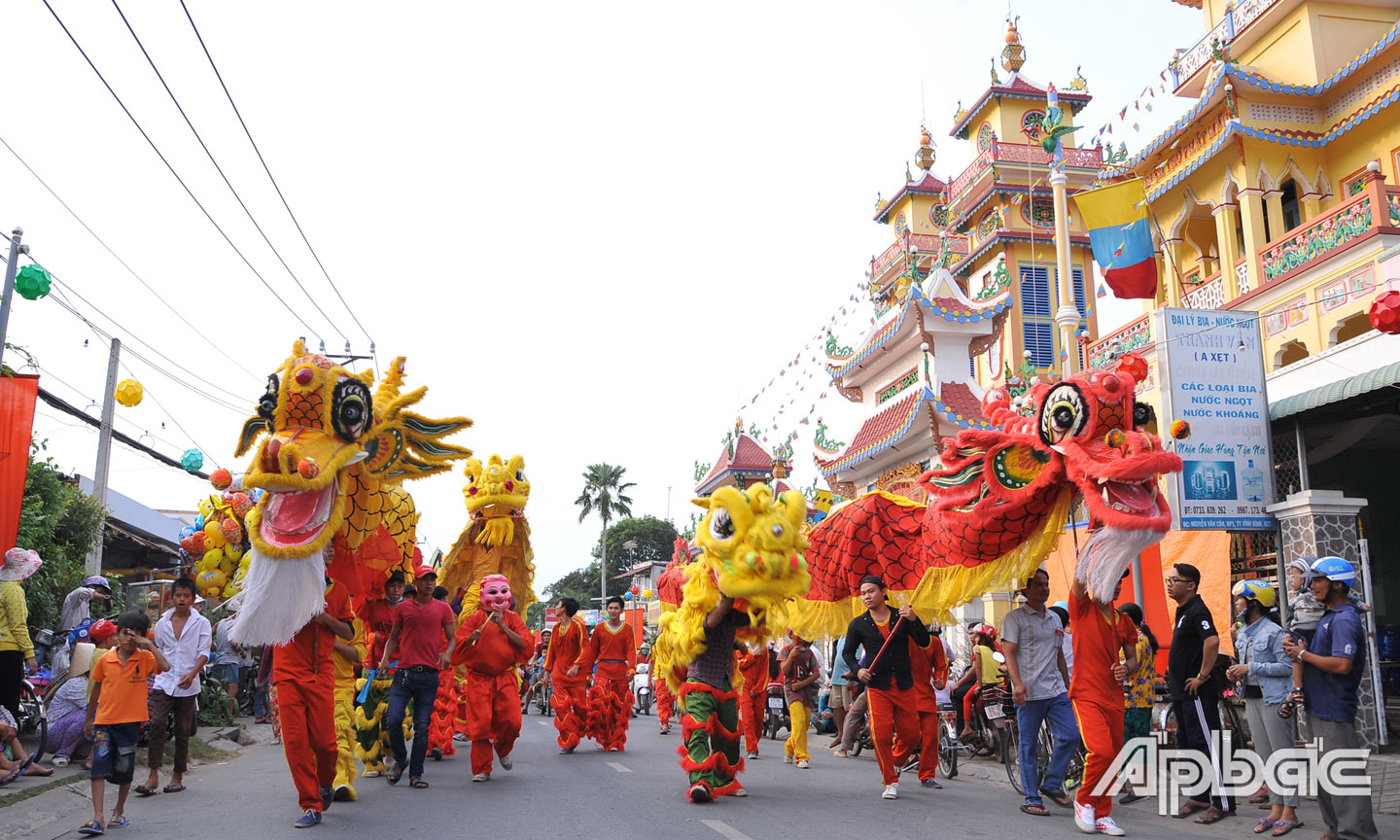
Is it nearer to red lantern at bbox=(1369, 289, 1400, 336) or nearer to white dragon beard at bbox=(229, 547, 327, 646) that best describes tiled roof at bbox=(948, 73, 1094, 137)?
red lantern at bbox=(1369, 289, 1400, 336)

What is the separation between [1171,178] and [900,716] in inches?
543

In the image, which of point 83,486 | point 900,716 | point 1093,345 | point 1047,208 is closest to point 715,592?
point 900,716

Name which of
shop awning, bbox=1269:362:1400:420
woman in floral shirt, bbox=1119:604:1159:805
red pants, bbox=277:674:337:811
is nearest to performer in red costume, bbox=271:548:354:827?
red pants, bbox=277:674:337:811

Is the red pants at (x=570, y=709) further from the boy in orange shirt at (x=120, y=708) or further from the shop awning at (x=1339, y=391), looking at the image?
the shop awning at (x=1339, y=391)

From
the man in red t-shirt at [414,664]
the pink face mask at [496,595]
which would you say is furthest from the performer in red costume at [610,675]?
the man in red t-shirt at [414,664]

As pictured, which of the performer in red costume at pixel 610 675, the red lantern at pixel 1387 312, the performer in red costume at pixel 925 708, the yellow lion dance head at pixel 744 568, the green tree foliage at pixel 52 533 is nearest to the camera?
the yellow lion dance head at pixel 744 568

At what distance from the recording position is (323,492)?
6910 millimetres

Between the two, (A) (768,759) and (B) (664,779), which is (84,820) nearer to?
(B) (664,779)

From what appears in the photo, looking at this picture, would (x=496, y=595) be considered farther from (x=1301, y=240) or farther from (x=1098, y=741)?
(x=1301, y=240)

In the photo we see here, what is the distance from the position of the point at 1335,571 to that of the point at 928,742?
141 inches

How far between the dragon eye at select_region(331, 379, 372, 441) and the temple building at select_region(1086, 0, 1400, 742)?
8.97 metres

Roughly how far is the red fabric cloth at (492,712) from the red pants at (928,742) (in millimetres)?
3608

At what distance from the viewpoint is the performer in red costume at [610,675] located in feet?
38.6

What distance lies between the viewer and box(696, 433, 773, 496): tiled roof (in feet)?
102
